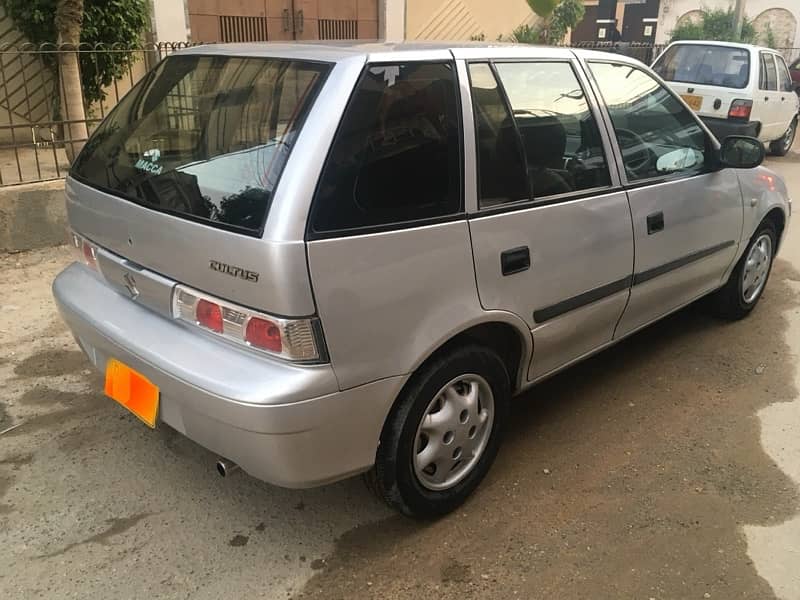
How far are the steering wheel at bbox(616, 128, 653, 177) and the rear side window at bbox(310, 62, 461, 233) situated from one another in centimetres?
111

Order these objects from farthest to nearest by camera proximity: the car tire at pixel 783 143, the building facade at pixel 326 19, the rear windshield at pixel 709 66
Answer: the car tire at pixel 783 143, the rear windshield at pixel 709 66, the building facade at pixel 326 19

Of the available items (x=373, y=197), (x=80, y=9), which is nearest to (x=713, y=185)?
(x=373, y=197)

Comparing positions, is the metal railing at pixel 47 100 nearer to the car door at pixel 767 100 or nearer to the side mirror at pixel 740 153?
the side mirror at pixel 740 153

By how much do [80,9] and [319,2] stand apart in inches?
201

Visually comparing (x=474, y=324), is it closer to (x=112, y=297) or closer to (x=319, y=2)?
(x=112, y=297)

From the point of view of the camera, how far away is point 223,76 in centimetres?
258

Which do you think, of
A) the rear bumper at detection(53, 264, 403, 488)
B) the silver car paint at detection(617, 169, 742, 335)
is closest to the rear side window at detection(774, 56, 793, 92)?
the silver car paint at detection(617, 169, 742, 335)

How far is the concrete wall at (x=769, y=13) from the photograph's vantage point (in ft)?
98.4

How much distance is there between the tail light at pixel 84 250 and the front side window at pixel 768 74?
9.77 metres

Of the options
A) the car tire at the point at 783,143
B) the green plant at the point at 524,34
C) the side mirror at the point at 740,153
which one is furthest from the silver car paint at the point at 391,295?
the green plant at the point at 524,34

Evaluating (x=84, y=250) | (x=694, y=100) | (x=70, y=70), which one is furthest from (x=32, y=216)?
(x=694, y=100)

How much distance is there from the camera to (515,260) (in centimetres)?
263

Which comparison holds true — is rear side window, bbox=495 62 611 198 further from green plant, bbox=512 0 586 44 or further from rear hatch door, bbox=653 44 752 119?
green plant, bbox=512 0 586 44

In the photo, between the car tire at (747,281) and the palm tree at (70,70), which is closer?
the car tire at (747,281)
